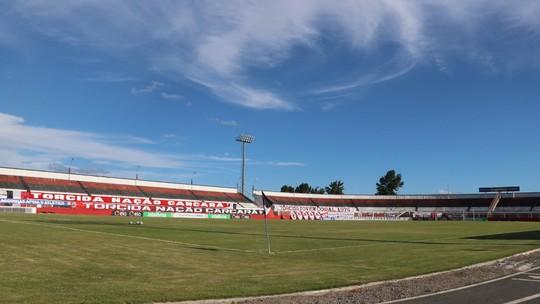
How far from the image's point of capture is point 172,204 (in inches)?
4692

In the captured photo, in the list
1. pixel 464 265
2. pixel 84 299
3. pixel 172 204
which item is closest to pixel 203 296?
pixel 84 299

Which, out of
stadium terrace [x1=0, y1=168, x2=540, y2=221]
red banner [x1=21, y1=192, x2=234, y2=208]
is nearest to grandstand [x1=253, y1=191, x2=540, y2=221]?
stadium terrace [x1=0, y1=168, x2=540, y2=221]

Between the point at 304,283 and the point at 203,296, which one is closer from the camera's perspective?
the point at 203,296

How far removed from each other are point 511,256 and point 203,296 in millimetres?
16899

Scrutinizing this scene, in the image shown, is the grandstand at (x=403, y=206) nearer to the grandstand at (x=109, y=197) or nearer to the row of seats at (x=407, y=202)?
the row of seats at (x=407, y=202)

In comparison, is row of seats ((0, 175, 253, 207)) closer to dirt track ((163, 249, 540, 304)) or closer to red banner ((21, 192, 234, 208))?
red banner ((21, 192, 234, 208))

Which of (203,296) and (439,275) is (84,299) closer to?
(203,296)

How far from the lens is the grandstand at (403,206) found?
126 metres

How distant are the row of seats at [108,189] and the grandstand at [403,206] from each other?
13.1 m

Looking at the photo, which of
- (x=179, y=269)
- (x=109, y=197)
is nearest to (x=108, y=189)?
(x=109, y=197)

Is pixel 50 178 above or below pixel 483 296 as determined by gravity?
above

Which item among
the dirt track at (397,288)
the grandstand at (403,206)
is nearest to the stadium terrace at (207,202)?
the grandstand at (403,206)

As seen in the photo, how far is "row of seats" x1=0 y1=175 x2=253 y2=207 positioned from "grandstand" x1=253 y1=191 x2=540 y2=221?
13.1 meters

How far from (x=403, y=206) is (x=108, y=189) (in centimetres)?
9188
